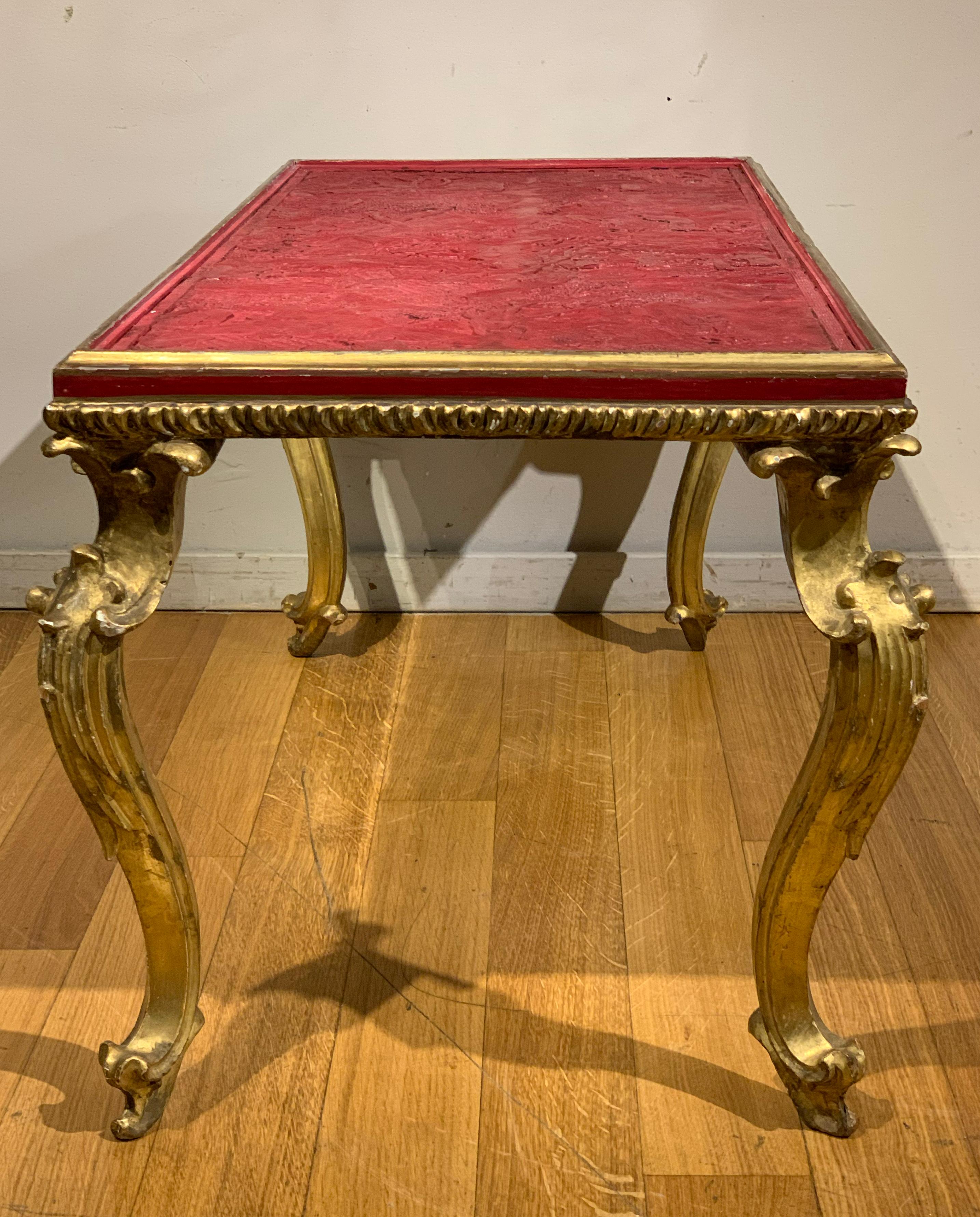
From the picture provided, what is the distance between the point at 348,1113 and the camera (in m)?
0.98

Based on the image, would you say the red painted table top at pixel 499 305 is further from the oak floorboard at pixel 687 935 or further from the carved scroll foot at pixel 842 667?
the oak floorboard at pixel 687 935

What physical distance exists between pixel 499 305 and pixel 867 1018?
2.26 feet

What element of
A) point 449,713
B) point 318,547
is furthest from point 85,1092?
point 318,547

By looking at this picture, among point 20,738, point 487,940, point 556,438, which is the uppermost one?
point 556,438

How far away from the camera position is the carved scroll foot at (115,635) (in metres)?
0.81

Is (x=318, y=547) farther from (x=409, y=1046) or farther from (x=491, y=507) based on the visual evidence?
(x=409, y=1046)

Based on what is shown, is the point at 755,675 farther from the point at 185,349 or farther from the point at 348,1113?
the point at 185,349

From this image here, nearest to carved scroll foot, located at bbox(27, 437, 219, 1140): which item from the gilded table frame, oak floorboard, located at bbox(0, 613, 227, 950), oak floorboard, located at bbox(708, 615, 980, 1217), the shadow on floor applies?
the gilded table frame

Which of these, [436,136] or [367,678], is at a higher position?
[436,136]

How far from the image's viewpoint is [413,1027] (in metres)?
1.06

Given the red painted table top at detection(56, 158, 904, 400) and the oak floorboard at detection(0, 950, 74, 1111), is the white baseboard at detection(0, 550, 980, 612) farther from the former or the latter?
the oak floorboard at detection(0, 950, 74, 1111)

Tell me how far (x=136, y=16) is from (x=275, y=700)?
84 centimetres

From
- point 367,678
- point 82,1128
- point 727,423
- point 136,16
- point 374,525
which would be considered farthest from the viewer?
point 374,525

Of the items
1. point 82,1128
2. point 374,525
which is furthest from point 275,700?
point 82,1128
